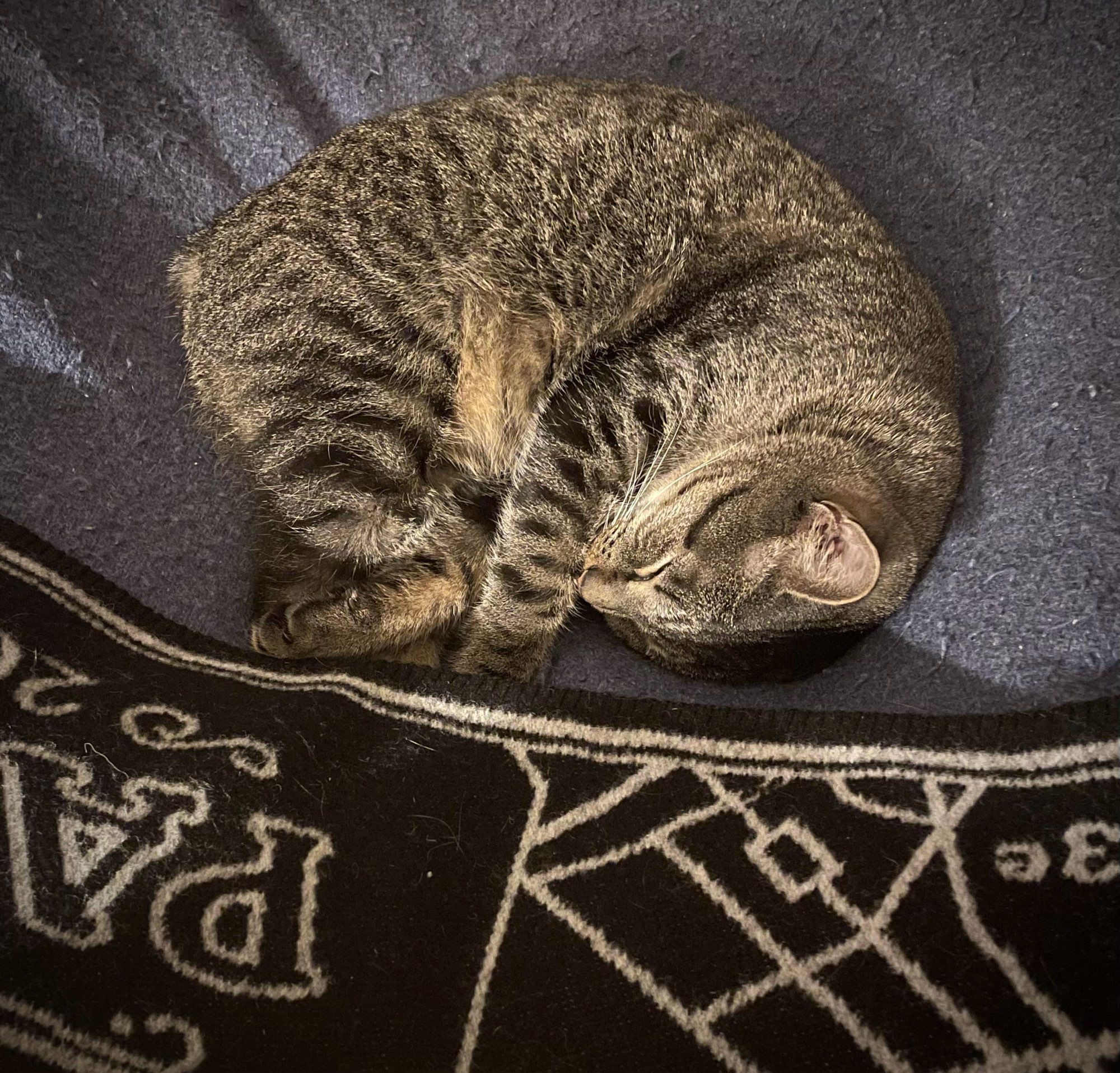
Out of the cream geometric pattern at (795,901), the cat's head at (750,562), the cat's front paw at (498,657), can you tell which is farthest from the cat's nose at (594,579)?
the cream geometric pattern at (795,901)

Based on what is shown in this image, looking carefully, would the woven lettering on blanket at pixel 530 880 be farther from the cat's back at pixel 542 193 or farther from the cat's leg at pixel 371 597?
the cat's back at pixel 542 193

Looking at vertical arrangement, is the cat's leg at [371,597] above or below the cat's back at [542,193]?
below

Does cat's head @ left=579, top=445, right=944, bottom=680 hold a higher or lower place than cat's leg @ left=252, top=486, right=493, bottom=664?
higher

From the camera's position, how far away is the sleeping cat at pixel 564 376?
1646 millimetres

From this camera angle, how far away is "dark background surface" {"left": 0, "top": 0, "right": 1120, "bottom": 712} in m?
1.55

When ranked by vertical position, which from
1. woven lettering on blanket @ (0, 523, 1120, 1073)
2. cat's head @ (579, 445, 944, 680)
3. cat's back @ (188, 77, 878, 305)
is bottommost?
woven lettering on blanket @ (0, 523, 1120, 1073)

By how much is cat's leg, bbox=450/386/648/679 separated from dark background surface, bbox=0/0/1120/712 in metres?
0.14

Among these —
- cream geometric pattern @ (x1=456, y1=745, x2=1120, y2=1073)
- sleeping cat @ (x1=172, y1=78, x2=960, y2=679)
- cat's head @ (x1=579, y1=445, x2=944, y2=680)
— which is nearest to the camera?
cream geometric pattern @ (x1=456, y1=745, x2=1120, y2=1073)

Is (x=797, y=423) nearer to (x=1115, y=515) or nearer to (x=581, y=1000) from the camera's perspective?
(x=1115, y=515)

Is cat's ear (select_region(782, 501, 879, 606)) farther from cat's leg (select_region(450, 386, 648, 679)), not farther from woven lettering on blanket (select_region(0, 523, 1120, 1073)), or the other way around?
cat's leg (select_region(450, 386, 648, 679))

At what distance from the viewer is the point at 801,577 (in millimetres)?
1473

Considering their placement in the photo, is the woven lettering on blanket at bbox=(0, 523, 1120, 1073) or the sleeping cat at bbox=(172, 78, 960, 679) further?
the sleeping cat at bbox=(172, 78, 960, 679)

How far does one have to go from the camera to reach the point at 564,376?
1769 mm

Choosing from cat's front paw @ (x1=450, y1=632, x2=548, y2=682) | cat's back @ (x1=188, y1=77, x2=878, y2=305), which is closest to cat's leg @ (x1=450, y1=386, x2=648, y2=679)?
cat's front paw @ (x1=450, y1=632, x2=548, y2=682)
